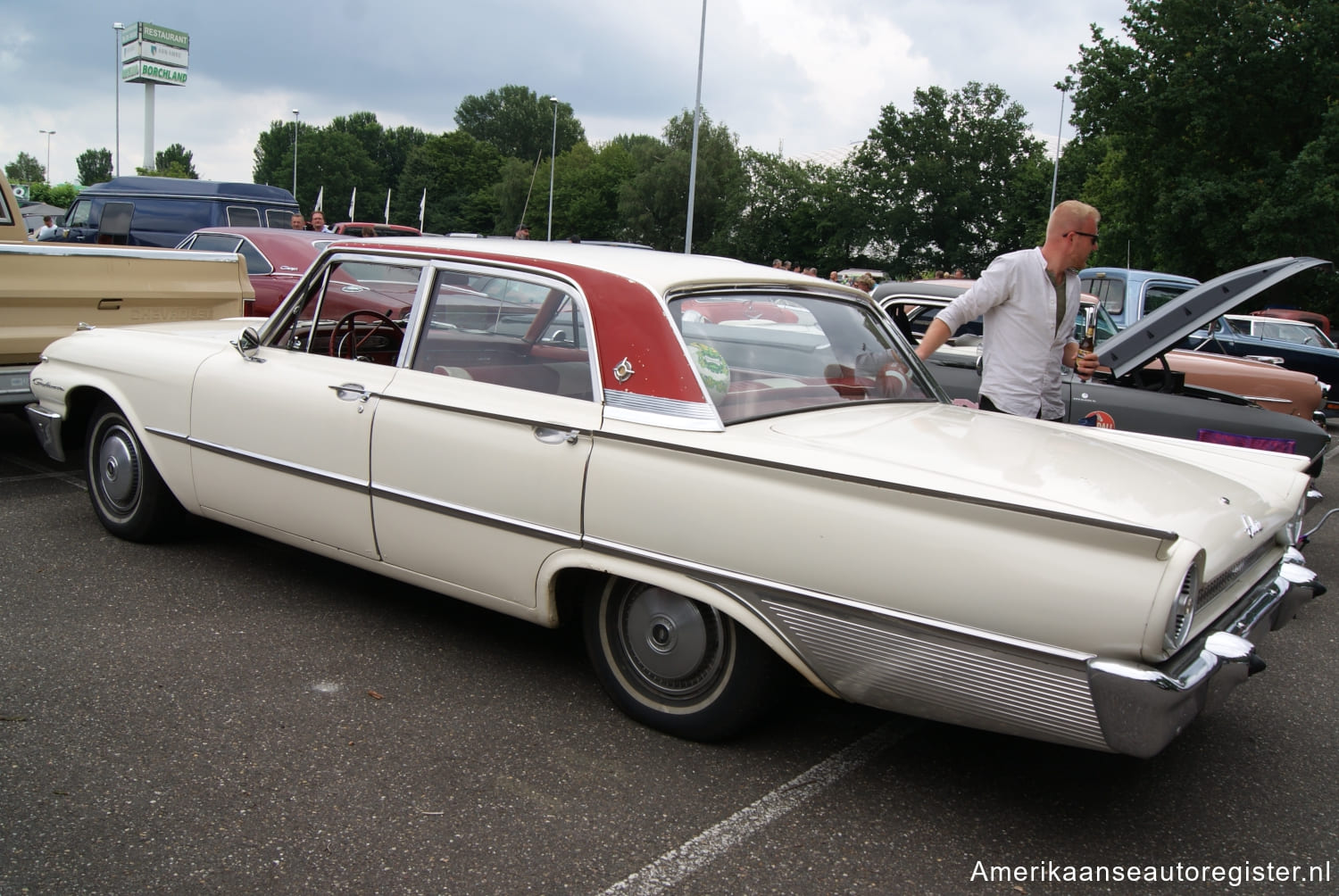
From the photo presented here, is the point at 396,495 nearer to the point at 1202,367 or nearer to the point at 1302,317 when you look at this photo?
the point at 1202,367

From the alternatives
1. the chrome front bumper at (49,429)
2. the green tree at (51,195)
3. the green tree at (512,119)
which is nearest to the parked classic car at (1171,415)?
the chrome front bumper at (49,429)

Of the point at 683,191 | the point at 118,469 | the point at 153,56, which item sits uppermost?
the point at 153,56

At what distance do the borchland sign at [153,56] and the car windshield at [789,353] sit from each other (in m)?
98.5

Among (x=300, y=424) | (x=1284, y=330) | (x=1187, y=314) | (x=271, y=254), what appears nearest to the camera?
(x=300, y=424)

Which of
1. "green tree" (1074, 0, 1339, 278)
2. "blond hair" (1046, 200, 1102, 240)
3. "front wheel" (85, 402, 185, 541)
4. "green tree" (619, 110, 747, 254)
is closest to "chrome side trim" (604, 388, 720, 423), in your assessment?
"blond hair" (1046, 200, 1102, 240)

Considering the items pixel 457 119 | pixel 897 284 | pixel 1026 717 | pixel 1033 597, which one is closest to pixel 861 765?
pixel 1026 717

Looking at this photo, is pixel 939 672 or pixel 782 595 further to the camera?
pixel 782 595

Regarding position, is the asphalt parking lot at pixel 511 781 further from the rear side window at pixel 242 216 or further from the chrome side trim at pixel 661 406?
the rear side window at pixel 242 216

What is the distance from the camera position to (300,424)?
154 inches

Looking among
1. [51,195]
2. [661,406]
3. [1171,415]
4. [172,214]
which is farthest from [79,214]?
[51,195]

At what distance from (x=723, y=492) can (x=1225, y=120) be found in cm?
2844

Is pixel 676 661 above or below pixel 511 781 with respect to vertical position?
above

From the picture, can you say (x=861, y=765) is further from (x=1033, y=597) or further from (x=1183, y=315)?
(x=1183, y=315)

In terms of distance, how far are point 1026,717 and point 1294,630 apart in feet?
9.38
